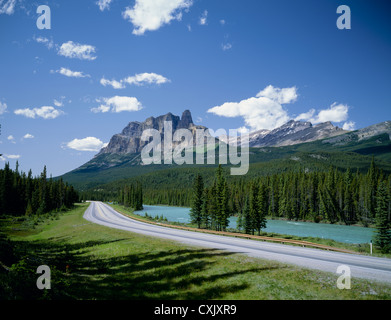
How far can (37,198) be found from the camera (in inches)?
3135

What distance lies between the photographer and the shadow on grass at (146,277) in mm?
10273

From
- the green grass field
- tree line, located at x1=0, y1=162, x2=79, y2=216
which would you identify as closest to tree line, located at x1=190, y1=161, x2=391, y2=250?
the green grass field

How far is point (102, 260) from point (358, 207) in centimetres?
9312

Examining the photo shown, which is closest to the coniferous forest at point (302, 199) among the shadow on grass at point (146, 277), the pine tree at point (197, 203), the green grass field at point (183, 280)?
the pine tree at point (197, 203)

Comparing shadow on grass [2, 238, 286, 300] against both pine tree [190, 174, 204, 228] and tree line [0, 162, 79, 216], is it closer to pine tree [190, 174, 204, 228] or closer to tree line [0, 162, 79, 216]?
pine tree [190, 174, 204, 228]

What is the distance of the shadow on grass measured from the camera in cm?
1027

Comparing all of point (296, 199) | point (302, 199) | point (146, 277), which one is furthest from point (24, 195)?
point (302, 199)

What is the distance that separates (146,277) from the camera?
1289cm

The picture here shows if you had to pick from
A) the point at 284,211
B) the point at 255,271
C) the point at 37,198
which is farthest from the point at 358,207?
the point at 37,198

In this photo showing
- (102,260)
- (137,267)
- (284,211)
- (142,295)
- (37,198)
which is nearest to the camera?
(142,295)

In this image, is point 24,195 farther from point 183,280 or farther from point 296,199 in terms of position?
point 296,199

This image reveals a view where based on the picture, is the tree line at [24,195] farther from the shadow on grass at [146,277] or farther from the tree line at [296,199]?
the shadow on grass at [146,277]

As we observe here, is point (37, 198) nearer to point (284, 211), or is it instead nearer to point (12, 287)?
point (12, 287)

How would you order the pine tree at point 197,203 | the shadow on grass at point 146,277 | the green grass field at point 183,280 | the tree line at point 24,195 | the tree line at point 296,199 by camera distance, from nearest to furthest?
the green grass field at point 183,280 → the shadow on grass at point 146,277 → the tree line at point 296,199 → the pine tree at point 197,203 → the tree line at point 24,195
